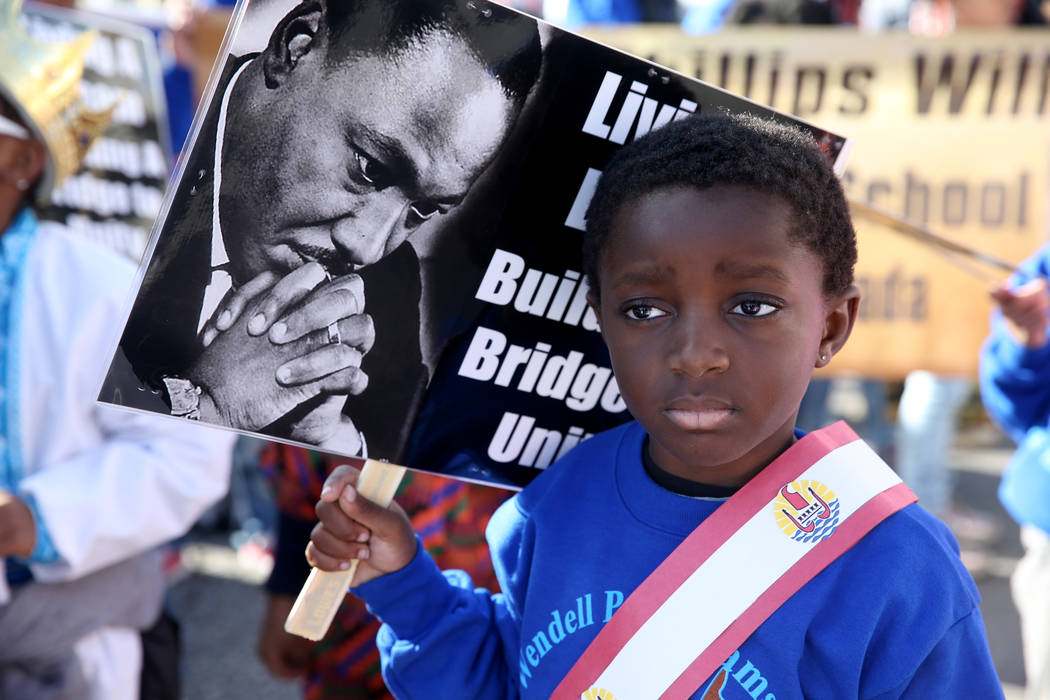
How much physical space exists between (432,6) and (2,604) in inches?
59.6

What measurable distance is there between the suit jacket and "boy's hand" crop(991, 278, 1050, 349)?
4.82 ft

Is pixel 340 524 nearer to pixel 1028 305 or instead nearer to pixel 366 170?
pixel 366 170

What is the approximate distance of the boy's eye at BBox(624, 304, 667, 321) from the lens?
4.08 feet

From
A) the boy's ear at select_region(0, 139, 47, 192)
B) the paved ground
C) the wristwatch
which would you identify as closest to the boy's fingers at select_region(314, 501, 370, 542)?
the wristwatch

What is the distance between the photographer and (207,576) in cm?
475

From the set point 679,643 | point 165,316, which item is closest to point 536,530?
point 679,643

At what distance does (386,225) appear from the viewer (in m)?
1.35

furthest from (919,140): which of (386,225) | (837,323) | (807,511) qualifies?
(386,225)

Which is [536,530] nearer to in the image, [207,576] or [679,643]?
[679,643]

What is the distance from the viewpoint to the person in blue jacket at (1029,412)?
2268 mm

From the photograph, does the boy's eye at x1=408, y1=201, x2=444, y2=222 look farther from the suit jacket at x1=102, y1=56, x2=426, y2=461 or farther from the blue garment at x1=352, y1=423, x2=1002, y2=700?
the blue garment at x1=352, y1=423, x2=1002, y2=700

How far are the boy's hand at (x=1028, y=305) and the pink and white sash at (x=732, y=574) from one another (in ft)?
3.77

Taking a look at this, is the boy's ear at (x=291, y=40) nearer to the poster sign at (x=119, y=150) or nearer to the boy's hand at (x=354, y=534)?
the boy's hand at (x=354, y=534)

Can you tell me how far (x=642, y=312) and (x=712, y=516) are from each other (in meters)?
0.28
